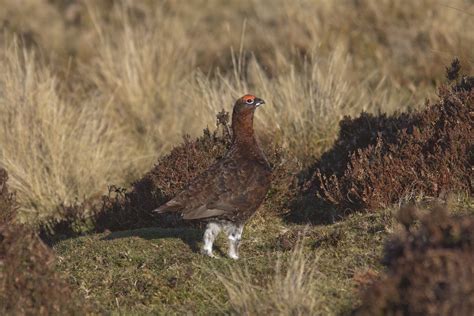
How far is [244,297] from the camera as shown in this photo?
507cm

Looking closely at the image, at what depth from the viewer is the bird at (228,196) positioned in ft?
21.1

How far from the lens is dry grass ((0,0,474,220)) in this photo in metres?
9.62

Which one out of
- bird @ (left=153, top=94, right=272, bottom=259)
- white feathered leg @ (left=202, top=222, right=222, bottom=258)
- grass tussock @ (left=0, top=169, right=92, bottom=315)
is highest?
bird @ (left=153, top=94, right=272, bottom=259)

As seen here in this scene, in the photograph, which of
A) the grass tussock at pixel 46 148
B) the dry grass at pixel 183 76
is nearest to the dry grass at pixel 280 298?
the dry grass at pixel 183 76

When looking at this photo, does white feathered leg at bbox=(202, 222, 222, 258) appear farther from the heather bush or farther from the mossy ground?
the heather bush

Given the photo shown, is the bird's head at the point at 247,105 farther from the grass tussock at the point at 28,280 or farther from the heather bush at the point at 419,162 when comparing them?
the grass tussock at the point at 28,280

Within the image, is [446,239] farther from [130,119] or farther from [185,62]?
[185,62]

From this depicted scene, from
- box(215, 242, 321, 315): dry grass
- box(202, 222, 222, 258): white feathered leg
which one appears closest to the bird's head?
box(202, 222, 222, 258): white feathered leg

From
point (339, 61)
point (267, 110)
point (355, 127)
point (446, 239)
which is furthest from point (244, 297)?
point (339, 61)

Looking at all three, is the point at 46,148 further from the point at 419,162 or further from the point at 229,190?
the point at 419,162

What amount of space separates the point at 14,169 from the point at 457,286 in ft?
20.7

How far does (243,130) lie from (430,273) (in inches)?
112

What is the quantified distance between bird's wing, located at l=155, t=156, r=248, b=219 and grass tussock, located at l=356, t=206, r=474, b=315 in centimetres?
200

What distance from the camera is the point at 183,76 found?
40.8 feet
